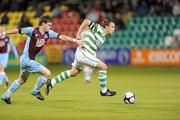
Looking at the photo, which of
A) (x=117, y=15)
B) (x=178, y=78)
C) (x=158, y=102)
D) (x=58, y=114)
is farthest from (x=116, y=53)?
(x=58, y=114)

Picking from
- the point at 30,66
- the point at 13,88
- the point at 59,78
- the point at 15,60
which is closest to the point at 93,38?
the point at 59,78

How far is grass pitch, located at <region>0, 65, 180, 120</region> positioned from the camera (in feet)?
36.4

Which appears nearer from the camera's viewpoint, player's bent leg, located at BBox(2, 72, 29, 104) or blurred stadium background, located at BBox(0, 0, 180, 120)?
player's bent leg, located at BBox(2, 72, 29, 104)

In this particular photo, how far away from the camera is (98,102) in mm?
13414

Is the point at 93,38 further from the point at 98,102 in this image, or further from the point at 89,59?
the point at 98,102

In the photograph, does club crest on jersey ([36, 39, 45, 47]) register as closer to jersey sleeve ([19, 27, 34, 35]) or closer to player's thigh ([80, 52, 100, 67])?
jersey sleeve ([19, 27, 34, 35])

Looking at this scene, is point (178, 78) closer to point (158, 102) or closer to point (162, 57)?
point (162, 57)

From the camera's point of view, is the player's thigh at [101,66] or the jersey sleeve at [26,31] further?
the player's thigh at [101,66]

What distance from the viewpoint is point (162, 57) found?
2589 cm

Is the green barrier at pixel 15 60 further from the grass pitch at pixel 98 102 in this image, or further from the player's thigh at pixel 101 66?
the player's thigh at pixel 101 66

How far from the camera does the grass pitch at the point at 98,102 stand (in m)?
11.1

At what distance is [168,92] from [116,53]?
10.7m

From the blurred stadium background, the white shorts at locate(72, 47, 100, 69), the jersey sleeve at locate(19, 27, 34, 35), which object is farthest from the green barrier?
the jersey sleeve at locate(19, 27, 34, 35)

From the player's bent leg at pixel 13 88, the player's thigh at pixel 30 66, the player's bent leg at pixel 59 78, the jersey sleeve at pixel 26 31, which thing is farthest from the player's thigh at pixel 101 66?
the jersey sleeve at pixel 26 31
